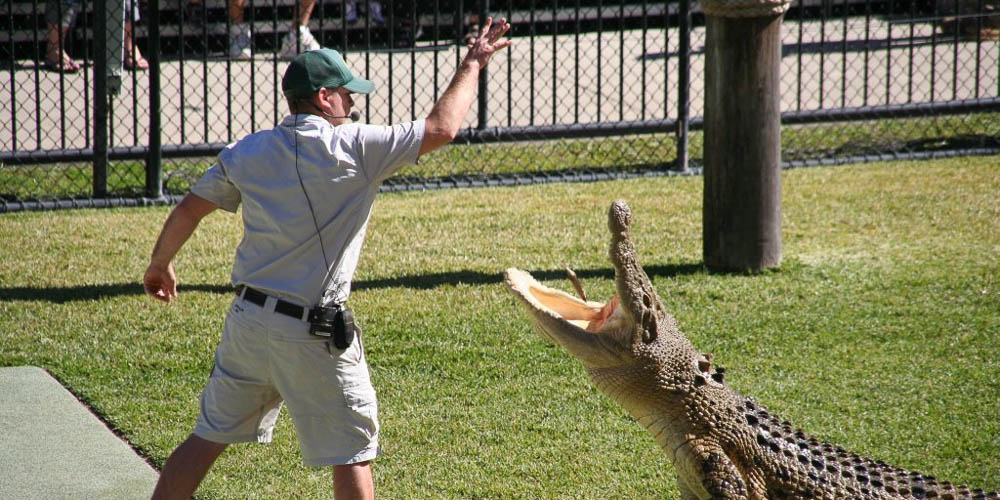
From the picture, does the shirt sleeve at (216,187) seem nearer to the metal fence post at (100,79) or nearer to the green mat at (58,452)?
the green mat at (58,452)

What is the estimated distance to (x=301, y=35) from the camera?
383 inches

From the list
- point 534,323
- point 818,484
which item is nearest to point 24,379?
point 534,323

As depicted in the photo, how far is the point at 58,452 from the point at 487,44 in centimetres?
243

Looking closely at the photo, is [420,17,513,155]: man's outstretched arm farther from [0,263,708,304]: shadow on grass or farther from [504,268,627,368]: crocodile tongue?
[0,263,708,304]: shadow on grass

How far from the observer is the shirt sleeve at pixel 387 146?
318 cm

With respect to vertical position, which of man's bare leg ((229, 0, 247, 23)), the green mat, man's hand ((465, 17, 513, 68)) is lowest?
the green mat

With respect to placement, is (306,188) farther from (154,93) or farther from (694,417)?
(154,93)

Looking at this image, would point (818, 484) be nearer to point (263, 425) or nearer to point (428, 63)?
point (263, 425)

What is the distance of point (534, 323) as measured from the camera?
3.21 meters

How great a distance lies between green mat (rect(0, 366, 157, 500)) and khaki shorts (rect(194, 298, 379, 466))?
99 cm

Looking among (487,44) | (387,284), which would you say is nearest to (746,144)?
(387,284)

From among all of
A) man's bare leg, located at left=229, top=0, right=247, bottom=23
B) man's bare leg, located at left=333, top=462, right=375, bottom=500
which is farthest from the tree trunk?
man's bare leg, located at left=229, top=0, right=247, bottom=23

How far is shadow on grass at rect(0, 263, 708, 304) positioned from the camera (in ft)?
20.2

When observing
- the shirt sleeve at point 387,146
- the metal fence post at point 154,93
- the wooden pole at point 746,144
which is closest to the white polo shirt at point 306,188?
the shirt sleeve at point 387,146
